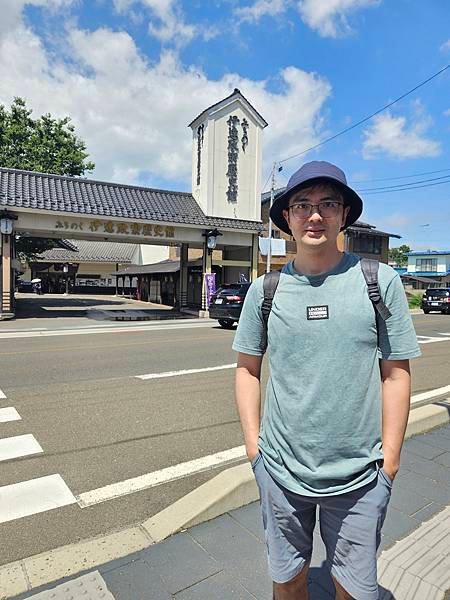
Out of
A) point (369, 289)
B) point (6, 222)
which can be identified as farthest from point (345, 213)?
point (6, 222)

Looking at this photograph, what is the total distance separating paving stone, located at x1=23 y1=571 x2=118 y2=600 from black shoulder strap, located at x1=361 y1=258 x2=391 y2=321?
6.20 ft

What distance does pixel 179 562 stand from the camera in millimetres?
2295

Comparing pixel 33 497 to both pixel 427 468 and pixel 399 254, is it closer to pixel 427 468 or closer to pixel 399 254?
pixel 427 468

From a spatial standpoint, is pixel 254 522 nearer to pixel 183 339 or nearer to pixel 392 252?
pixel 183 339

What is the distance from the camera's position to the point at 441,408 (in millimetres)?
4895

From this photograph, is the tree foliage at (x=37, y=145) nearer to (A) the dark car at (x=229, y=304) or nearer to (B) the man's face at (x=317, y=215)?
(A) the dark car at (x=229, y=304)

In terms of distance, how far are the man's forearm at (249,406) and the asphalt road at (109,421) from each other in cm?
165

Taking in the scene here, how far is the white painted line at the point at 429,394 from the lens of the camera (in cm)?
588

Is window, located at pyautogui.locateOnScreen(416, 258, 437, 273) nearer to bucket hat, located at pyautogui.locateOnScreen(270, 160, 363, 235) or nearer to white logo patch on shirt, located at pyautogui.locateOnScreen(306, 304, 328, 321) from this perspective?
bucket hat, located at pyautogui.locateOnScreen(270, 160, 363, 235)

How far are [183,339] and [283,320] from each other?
1056cm

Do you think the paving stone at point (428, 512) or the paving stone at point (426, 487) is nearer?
the paving stone at point (428, 512)

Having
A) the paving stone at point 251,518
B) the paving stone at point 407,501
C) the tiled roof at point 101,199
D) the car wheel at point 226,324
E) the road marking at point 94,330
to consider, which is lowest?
the paving stone at point 251,518

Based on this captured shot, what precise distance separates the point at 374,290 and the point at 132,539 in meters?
2.13

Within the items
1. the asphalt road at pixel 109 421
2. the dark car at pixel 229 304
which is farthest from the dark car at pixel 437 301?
the asphalt road at pixel 109 421
